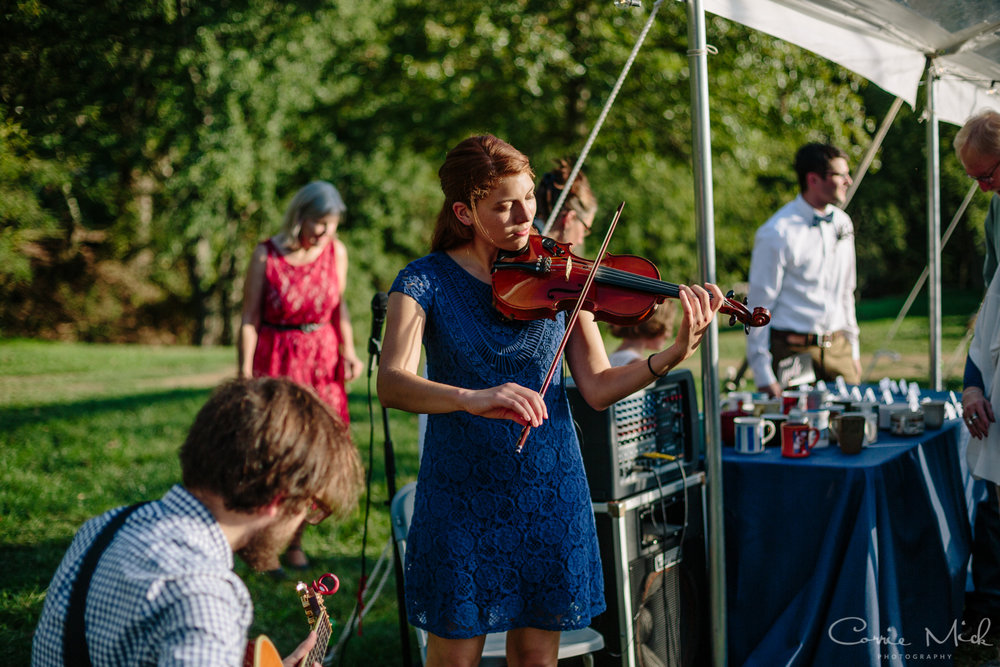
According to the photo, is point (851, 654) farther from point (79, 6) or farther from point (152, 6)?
point (152, 6)

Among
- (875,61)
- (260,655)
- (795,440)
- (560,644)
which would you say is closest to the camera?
(260,655)

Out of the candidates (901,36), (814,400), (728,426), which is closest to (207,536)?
(728,426)

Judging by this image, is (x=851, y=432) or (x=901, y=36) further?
(x=901, y=36)

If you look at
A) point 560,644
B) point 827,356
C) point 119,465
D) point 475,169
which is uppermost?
point 475,169

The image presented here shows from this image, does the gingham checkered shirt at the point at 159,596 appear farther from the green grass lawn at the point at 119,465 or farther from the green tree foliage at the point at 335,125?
the green tree foliage at the point at 335,125

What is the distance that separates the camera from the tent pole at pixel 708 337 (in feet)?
8.47

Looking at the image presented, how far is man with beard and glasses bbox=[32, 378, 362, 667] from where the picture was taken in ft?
3.77

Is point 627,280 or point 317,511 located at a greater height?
point 627,280

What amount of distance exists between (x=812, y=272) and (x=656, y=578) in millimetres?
1929

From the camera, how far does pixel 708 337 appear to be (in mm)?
2602

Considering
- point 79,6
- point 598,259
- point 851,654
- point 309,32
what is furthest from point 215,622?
point 309,32

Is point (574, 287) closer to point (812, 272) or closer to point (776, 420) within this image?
point (776, 420)

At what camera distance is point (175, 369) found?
11203 mm

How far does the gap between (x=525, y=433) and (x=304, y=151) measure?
14.0m
